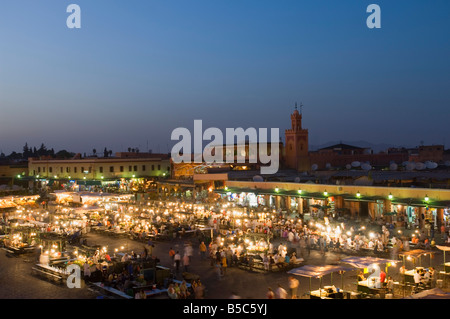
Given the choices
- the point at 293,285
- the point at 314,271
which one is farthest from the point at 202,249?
the point at 314,271

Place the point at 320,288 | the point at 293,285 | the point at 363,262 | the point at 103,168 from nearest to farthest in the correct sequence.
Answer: the point at 320,288 → the point at 293,285 → the point at 363,262 → the point at 103,168

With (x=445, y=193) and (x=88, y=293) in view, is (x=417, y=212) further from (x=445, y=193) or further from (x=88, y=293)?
(x=88, y=293)

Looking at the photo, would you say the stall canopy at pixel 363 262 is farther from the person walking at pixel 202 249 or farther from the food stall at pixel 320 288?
the person walking at pixel 202 249

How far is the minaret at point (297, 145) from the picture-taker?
55.8 m

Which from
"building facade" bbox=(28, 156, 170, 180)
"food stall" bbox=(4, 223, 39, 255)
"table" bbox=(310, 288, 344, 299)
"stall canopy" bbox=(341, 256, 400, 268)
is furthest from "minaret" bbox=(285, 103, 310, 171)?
"table" bbox=(310, 288, 344, 299)

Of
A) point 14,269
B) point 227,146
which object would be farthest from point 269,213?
point 227,146

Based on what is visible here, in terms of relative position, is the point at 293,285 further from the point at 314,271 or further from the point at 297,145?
the point at 297,145

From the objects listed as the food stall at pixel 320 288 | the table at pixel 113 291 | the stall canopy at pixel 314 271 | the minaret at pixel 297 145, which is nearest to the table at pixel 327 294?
the food stall at pixel 320 288

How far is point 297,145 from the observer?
5616cm

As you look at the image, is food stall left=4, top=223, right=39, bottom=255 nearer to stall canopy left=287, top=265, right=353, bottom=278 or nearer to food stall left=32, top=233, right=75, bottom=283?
food stall left=32, top=233, right=75, bottom=283

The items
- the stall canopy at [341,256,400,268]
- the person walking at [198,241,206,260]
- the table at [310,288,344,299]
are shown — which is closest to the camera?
the table at [310,288,344,299]

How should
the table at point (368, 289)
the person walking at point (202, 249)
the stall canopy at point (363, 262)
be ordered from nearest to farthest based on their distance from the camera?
the table at point (368, 289) < the stall canopy at point (363, 262) < the person walking at point (202, 249)

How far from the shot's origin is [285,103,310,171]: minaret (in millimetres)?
55847
